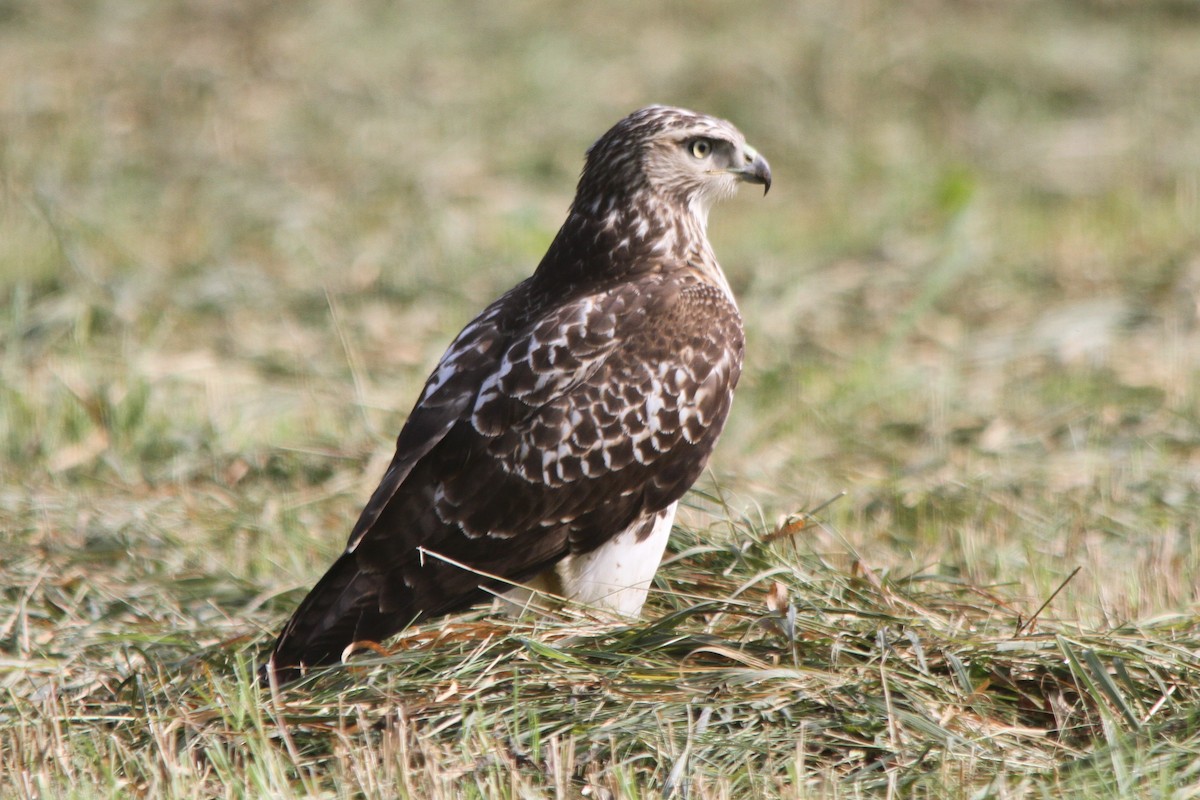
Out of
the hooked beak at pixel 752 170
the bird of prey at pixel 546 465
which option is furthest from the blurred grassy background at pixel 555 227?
the hooked beak at pixel 752 170

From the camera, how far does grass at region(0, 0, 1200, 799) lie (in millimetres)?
4008

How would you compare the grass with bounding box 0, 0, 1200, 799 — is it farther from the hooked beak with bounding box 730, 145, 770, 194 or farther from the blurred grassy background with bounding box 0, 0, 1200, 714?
the hooked beak with bounding box 730, 145, 770, 194

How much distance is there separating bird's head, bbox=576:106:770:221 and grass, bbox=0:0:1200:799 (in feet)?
3.22

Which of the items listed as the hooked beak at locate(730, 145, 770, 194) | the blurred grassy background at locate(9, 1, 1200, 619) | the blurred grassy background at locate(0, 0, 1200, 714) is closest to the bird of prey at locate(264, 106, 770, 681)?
the hooked beak at locate(730, 145, 770, 194)

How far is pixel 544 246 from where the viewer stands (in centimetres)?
987

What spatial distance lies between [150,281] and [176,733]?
16.4 feet

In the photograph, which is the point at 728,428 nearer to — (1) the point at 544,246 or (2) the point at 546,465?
(2) the point at 546,465

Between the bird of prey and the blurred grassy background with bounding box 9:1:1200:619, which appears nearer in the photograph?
the bird of prey

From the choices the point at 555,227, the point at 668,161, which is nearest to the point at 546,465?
the point at 668,161

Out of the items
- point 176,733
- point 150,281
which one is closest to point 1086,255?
point 150,281

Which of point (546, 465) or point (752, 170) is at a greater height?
point (752, 170)

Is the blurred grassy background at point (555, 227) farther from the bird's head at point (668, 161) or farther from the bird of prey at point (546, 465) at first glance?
the bird's head at point (668, 161)

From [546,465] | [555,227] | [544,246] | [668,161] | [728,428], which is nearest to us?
[546,465]

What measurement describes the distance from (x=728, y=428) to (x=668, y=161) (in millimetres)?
2276
